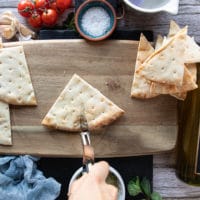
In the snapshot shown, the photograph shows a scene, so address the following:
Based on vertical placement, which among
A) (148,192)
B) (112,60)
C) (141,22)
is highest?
(141,22)

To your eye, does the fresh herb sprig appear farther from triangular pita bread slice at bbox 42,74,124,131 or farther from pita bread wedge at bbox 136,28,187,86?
pita bread wedge at bbox 136,28,187,86

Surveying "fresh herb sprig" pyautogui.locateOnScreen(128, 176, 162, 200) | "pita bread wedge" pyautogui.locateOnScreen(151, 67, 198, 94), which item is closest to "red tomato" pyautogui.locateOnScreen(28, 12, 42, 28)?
"pita bread wedge" pyautogui.locateOnScreen(151, 67, 198, 94)

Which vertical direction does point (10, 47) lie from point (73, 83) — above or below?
above

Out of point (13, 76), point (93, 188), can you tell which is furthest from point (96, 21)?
point (93, 188)

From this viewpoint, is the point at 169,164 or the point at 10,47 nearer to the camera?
the point at 10,47

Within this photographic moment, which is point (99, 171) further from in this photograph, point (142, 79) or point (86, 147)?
point (142, 79)

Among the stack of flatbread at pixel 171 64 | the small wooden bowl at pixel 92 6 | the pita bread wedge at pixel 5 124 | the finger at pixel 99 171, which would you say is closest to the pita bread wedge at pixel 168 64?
the stack of flatbread at pixel 171 64

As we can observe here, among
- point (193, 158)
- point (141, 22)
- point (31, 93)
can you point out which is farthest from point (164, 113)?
point (31, 93)

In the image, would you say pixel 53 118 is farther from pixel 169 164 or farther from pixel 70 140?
pixel 169 164
